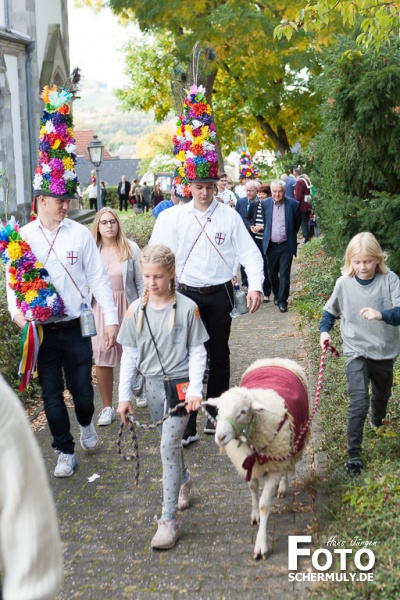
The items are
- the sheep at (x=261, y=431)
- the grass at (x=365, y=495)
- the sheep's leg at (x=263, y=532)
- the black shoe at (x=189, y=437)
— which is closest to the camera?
the grass at (x=365, y=495)

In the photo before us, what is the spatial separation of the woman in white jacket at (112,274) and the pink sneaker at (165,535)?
285cm

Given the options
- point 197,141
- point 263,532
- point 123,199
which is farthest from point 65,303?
point 123,199

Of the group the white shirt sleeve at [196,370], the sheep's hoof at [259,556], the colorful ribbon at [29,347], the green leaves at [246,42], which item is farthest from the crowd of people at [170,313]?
the green leaves at [246,42]

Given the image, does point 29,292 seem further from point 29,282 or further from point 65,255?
point 65,255

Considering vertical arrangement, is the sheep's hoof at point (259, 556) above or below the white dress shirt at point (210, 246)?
below

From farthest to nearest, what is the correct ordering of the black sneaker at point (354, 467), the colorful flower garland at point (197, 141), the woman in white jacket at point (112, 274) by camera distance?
the woman in white jacket at point (112, 274) < the colorful flower garland at point (197, 141) < the black sneaker at point (354, 467)

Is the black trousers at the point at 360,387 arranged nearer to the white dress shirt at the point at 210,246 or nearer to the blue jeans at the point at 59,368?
the white dress shirt at the point at 210,246

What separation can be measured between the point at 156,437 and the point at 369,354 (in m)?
2.39

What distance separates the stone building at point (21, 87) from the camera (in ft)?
76.3

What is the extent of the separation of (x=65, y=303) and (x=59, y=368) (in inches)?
21.4

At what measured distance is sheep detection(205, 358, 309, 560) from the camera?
4867mm

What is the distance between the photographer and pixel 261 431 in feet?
16.7

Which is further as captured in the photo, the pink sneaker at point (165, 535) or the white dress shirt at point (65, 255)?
the white dress shirt at point (65, 255)

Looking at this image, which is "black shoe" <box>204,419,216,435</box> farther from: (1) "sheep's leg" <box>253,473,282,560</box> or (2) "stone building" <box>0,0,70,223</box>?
(2) "stone building" <box>0,0,70,223</box>
